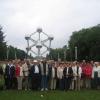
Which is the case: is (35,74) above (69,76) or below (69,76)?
above

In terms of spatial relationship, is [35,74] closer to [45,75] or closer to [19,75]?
[45,75]

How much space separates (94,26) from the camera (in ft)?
368

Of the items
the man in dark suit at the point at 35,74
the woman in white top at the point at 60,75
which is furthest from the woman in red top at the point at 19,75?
the woman in white top at the point at 60,75

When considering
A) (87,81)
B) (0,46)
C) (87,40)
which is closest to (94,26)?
(87,40)

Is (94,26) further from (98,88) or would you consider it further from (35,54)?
(98,88)

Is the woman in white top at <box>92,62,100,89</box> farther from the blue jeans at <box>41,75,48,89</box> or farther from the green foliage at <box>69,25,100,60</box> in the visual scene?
the green foliage at <box>69,25,100,60</box>

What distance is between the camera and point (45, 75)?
1059 inches

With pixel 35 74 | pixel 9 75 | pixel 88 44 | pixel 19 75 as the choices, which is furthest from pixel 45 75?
pixel 88 44

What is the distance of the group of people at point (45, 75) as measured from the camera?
2670cm

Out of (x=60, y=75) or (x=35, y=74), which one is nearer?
(x=35, y=74)

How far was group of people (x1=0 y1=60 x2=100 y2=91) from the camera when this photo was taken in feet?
87.6

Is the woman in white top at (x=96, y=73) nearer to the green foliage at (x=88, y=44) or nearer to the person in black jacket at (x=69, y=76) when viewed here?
the person in black jacket at (x=69, y=76)

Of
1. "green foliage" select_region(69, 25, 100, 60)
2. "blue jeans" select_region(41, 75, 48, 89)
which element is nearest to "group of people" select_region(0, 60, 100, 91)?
"blue jeans" select_region(41, 75, 48, 89)

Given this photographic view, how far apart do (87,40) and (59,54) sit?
60.0m
